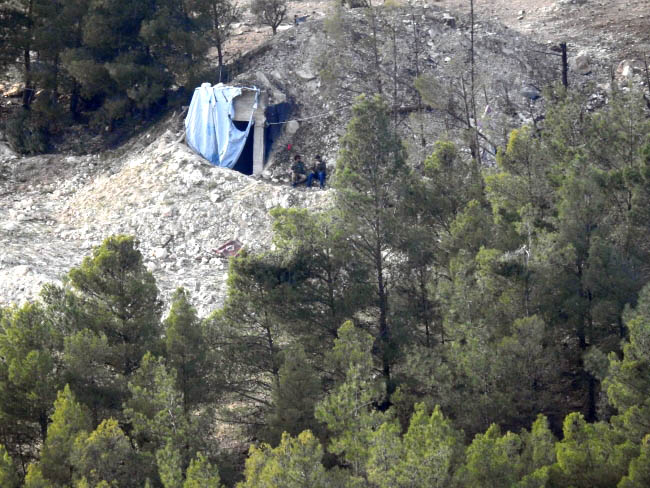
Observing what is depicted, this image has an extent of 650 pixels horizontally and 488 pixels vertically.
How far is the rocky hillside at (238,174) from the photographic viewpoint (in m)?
24.7

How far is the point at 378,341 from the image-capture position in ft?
57.5

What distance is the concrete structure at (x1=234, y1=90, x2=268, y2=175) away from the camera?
28.2 metres

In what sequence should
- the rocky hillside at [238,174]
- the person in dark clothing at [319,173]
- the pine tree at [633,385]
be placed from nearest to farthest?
the pine tree at [633,385]
the rocky hillside at [238,174]
the person in dark clothing at [319,173]

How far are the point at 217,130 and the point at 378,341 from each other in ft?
39.8

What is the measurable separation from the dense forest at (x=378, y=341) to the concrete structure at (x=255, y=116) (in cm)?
973

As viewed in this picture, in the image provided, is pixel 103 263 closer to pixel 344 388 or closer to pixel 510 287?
pixel 344 388

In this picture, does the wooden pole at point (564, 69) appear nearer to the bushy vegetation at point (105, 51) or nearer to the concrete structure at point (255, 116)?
the concrete structure at point (255, 116)

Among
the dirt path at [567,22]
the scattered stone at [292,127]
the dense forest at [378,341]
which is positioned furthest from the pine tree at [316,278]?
the dirt path at [567,22]

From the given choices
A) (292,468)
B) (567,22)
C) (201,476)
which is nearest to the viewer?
(292,468)

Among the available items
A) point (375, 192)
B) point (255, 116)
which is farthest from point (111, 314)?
point (255, 116)

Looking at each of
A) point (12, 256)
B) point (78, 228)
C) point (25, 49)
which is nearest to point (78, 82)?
point (25, 49)

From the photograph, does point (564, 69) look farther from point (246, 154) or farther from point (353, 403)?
point (353, 403)

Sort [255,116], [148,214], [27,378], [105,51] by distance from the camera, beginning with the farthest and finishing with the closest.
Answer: [105,51], [255,116], [148,214], [27,378]

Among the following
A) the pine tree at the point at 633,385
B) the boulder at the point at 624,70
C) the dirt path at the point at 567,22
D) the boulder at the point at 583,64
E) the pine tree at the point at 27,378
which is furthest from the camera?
the dirt path at the point at 567,22
